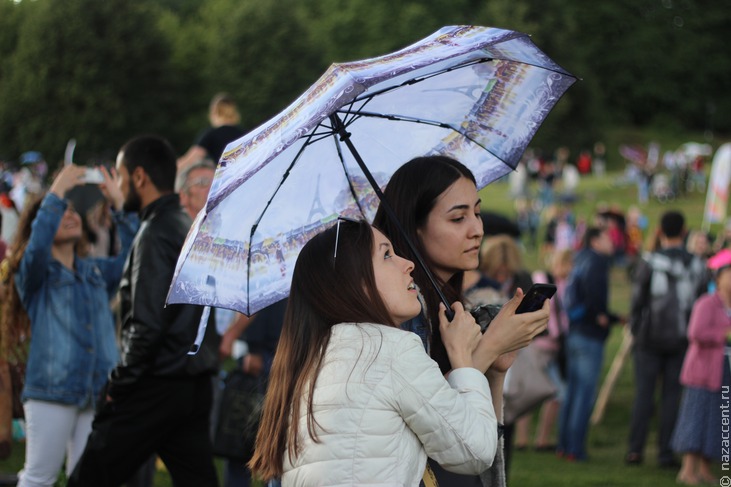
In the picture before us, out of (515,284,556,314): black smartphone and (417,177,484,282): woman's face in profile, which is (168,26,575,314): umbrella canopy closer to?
(417,177,484,282): woman's face in profile

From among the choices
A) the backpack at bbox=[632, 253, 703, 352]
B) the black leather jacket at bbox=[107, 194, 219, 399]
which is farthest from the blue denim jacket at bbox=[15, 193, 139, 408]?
the backpack at bbox=[632, 253, 703, 352]

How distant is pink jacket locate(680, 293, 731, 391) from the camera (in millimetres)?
9680

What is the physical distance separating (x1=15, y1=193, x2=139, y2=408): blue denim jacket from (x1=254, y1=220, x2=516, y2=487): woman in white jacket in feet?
9.47

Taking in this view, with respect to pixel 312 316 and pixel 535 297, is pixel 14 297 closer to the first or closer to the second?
pixel 312 316

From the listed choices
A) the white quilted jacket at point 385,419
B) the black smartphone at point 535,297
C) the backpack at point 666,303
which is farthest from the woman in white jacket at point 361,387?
the backpack at point 666,303

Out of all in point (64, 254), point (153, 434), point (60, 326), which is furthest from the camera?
point (64, 254)

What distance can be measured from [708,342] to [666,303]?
110cm

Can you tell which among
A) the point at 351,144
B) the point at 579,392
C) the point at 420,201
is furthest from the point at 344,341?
the point at 579,392

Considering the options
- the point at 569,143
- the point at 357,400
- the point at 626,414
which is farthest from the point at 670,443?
the point at 569,143

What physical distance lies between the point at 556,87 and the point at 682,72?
78.2m

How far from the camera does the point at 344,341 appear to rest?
139 inches

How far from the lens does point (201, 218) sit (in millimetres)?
4145

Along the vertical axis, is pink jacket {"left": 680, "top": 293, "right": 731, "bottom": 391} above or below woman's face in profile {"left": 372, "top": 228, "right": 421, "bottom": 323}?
below

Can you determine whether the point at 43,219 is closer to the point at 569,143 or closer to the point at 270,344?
the point at 270,344
